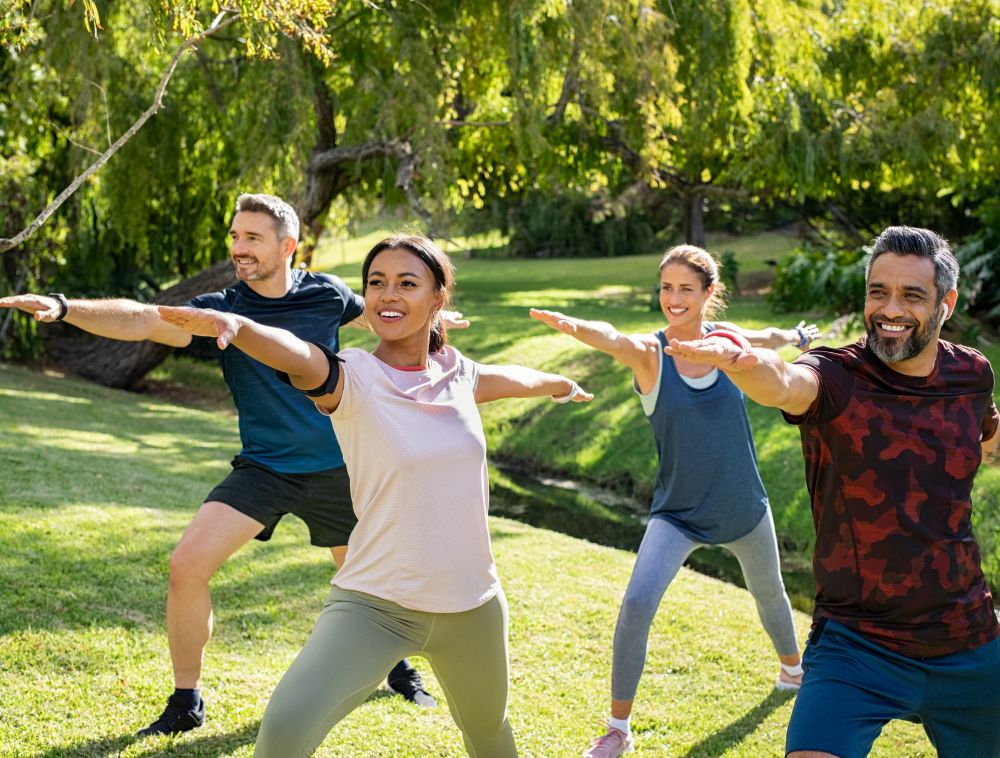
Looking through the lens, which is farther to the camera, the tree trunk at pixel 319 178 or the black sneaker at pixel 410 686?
the tree trunk at pixel 319 178

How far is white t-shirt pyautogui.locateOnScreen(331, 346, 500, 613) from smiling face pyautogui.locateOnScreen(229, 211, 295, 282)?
1611mm

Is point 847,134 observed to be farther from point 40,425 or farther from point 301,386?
point 301,386

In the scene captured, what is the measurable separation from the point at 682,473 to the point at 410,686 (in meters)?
→ 1.60

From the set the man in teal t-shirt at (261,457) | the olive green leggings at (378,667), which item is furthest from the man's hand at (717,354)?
the man in teal t-shirt at (261,457)

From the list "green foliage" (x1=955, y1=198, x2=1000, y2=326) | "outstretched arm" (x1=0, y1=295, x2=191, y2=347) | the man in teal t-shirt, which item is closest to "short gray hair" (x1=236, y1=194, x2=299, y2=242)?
the man in teal t-shirt

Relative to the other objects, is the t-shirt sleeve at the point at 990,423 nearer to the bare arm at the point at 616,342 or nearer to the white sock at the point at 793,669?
the bare arm at the point at 616,342

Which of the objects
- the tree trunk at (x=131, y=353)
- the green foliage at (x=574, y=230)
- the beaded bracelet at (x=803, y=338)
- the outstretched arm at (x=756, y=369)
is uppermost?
the green foliage at (x=574, y=230)

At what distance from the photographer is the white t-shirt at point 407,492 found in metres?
3.26

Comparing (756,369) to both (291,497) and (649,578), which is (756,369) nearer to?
(649,578)

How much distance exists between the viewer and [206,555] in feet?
14.7

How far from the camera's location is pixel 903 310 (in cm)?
330

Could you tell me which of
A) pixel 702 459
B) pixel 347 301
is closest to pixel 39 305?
pixel 347 301

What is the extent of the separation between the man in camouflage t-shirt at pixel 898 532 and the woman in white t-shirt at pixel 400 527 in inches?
36.0

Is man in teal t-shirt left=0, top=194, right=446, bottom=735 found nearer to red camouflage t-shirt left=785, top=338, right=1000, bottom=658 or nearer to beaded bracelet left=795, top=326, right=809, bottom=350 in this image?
red camouflage t-shirt left=785, top=338, right=1000, bottom=658
